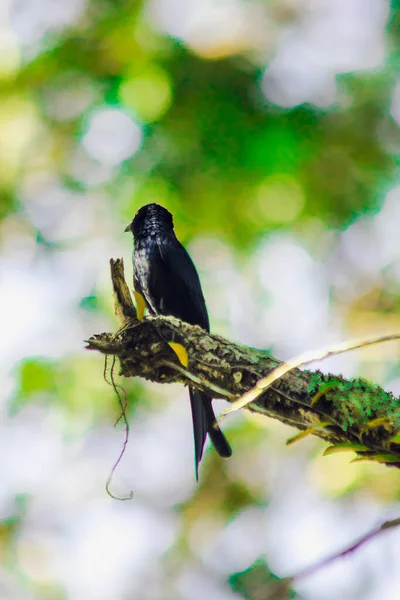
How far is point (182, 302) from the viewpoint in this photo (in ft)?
13.8

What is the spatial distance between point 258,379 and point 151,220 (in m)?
2.28

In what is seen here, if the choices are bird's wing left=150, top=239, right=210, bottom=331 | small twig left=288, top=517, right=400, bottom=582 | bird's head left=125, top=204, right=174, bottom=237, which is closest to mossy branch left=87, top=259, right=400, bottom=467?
small twig left=288, top=517, right=400, bottom=582

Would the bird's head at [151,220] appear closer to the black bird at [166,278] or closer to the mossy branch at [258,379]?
the black bird at [166,278]

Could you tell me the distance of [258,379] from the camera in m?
2.41

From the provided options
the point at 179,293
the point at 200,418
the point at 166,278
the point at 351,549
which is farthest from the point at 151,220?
the point at 351,549

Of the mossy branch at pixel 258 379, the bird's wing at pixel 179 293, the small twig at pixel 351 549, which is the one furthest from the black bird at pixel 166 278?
the small twig at pixel 351 549

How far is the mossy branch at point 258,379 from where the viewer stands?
7.41 ft

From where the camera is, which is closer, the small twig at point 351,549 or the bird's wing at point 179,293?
the small twig at point 351,549

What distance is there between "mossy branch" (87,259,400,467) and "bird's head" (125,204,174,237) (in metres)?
1.75

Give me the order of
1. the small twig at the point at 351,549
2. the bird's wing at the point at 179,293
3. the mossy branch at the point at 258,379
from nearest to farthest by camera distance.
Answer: the small twig at the point at 351,549 → the mossy branch at the point at 258,379 → the bird's wing at the point at 179,293

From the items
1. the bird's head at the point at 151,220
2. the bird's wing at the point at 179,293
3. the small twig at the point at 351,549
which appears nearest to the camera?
the small twig at the point at 351,549

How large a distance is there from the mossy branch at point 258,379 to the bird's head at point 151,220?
175cm

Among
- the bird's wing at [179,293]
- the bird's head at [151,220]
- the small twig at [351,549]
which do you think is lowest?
the small twig at [351,549]

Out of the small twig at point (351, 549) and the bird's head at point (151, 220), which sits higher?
the bird's head at point (151, 220)
